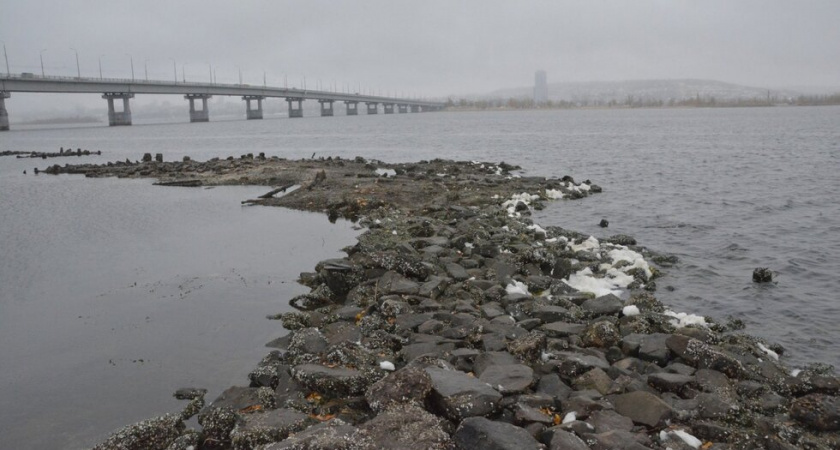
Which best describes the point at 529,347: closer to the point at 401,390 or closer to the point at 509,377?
the point at 509,377

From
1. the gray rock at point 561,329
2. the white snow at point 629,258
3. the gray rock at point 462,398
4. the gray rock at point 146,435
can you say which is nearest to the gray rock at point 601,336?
the gray rock at point 561,329

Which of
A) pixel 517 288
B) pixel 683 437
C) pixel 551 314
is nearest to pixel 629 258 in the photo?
pixel 517 288

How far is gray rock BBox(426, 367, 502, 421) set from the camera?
18.1 ft

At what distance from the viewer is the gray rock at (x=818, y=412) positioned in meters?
5.91

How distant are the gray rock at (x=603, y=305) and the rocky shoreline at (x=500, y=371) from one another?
3 cm

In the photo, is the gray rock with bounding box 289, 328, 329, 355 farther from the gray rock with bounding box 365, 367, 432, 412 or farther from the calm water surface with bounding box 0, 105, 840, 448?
the gray rock with bounding box 365, 367, 432, 412

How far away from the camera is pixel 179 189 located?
85.0ft

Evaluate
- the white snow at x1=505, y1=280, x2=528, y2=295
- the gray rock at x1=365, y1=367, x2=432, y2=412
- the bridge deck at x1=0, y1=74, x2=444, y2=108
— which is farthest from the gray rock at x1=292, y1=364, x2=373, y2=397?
the bridge deck at x1=0, y1=74, x2=444, y2=108

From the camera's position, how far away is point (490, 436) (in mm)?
4898

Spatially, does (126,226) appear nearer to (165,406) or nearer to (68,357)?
(68,357)

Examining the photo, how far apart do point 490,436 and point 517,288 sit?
220 inches

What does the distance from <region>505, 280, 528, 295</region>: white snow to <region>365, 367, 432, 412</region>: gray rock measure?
4.57 meters

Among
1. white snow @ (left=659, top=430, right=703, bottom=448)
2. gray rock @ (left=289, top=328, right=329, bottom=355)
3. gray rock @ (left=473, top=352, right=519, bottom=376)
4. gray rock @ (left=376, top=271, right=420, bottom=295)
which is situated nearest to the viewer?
white snow @ (left=659, top=430, right=703, bottom=448)

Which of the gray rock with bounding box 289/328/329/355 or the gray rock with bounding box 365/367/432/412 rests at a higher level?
the gray rock with bounding box 365/367/432/412
